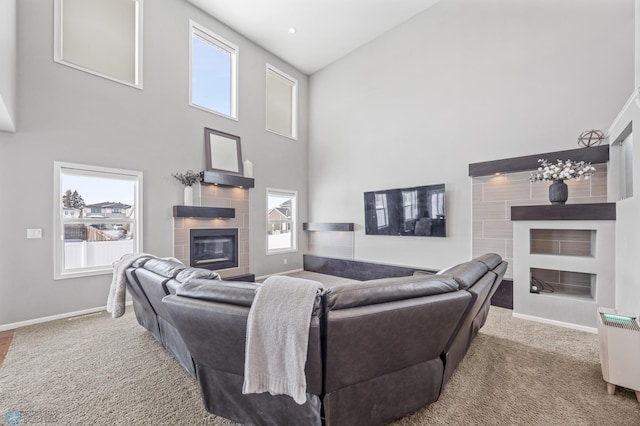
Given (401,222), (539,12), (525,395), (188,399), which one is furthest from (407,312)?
(539,12)

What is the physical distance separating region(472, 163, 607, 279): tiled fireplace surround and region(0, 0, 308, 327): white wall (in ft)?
13.6

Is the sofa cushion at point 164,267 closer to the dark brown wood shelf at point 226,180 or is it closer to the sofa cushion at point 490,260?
the sofa cushion at point 490,260

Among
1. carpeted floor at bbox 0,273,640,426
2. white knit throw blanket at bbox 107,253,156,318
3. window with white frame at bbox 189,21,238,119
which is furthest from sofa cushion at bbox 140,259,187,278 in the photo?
window with white frame at bbox 189,21,238,119

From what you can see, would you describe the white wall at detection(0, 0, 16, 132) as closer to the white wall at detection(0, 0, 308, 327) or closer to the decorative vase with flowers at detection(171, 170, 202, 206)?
the white wall at detection(0, 0, 308, 327)

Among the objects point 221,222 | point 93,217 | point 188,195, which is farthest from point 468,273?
point 93,217

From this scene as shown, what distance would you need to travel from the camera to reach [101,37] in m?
3.94

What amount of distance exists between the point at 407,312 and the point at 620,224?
291cm

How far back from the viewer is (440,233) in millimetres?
4461

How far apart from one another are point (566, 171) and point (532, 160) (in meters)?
0.49

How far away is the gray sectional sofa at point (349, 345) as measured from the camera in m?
1.30

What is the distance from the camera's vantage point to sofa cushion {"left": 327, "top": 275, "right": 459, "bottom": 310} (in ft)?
4.39

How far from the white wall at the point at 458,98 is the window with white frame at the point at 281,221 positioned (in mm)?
681

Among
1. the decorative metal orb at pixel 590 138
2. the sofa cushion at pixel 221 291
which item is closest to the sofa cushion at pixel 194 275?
the sofa cushion at pixel 221 291

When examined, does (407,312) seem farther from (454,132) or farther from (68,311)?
(68,311)
